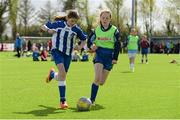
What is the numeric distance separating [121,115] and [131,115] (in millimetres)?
194

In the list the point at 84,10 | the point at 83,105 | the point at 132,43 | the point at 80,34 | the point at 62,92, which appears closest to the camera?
the point at 83,105

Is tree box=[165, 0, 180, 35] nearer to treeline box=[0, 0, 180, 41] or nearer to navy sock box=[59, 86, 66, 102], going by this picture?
treeline box=[0, 0, 180, 41]

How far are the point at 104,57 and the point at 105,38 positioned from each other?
0.43 meters

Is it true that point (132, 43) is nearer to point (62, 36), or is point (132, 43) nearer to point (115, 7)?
point (62, 36)

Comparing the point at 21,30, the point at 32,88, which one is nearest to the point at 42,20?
the point at 21,30

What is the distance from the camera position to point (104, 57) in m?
11.4

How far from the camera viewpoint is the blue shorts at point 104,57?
37.2 ft

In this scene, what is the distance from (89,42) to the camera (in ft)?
37.6

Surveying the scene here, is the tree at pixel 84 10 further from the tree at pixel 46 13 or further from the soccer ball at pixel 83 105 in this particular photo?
the soccer ball at pixel 83 105

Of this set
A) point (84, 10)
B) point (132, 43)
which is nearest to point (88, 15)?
point (84, 10)

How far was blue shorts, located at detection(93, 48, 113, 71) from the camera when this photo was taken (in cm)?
1134

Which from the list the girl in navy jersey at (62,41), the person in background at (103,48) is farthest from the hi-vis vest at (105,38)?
the girl in navy jersey at (62,41)

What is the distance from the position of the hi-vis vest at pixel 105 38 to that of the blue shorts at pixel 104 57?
0.38ft

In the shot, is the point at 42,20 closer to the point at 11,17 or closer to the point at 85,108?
the point at 11,17
